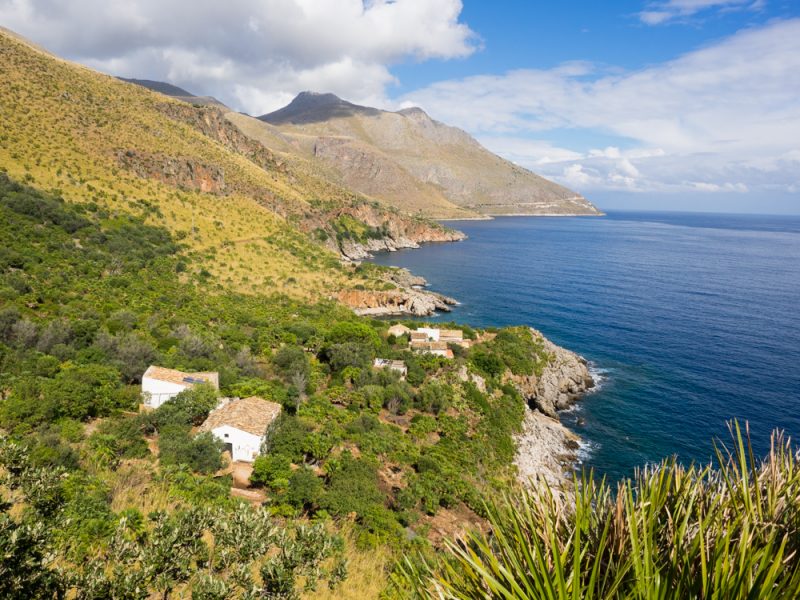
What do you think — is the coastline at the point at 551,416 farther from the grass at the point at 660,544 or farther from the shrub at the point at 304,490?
the grass at the point at 660,544

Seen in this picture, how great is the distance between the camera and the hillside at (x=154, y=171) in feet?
166

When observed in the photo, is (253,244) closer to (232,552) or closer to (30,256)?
(30,256)

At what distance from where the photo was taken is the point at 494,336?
152 feet

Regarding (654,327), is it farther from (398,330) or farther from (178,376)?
(178,376)

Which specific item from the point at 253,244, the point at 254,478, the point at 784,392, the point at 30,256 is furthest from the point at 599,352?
the point at 30,256

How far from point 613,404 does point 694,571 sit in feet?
123

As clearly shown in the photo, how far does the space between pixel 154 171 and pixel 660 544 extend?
73072 mm

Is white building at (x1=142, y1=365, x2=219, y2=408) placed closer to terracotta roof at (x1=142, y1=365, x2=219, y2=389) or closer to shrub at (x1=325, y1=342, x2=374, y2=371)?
terracotta roof at (x1=142, y1=365, x2=219, y2=389)

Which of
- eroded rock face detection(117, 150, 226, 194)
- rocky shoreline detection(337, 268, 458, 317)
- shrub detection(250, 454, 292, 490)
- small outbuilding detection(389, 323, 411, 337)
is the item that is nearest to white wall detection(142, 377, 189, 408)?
shrub detection(250, 454, 292, 490)

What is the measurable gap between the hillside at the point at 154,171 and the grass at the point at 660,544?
156 ft

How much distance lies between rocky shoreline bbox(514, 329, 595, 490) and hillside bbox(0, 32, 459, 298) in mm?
29075

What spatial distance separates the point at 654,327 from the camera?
53.0 meters

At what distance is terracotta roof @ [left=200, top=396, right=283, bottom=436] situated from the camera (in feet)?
63.7

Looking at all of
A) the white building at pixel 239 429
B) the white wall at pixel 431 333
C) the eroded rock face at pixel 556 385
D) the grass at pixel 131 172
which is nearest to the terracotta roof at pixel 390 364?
the white wall at pixel 431 333
